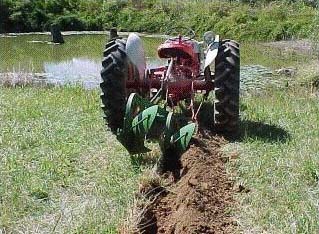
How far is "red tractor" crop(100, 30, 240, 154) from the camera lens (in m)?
5.36

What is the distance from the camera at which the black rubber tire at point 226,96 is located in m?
6.12

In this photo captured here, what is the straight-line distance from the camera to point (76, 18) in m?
28.8

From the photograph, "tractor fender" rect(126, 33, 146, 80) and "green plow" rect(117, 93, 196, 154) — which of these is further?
"tractor fender" rect(126, 33, 146, 80)

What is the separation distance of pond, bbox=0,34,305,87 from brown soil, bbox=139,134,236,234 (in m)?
8.07

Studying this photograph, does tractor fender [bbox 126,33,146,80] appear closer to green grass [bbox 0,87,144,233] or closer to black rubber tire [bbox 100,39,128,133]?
black rubber tire [bbox 100,39,128,133]

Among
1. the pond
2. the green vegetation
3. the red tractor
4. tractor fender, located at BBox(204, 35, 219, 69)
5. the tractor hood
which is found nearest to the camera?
the red tractor

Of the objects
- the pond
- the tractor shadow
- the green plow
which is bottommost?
the pond

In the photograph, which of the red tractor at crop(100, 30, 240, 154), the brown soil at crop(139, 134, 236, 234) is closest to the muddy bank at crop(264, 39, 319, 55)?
the red tractor at crop(100, 30, 240, 154)

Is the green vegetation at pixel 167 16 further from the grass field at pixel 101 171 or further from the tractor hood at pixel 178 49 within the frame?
the grass field at pixel 101 171

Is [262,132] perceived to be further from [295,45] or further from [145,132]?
[295,45]

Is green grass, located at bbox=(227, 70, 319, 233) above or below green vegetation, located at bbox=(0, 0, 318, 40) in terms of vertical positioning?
above

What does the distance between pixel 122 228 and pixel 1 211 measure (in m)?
0.92

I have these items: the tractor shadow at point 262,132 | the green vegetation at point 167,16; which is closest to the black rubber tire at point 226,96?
the tractor shadow at point 262,132

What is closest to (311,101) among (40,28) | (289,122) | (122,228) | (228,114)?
(289,122)
